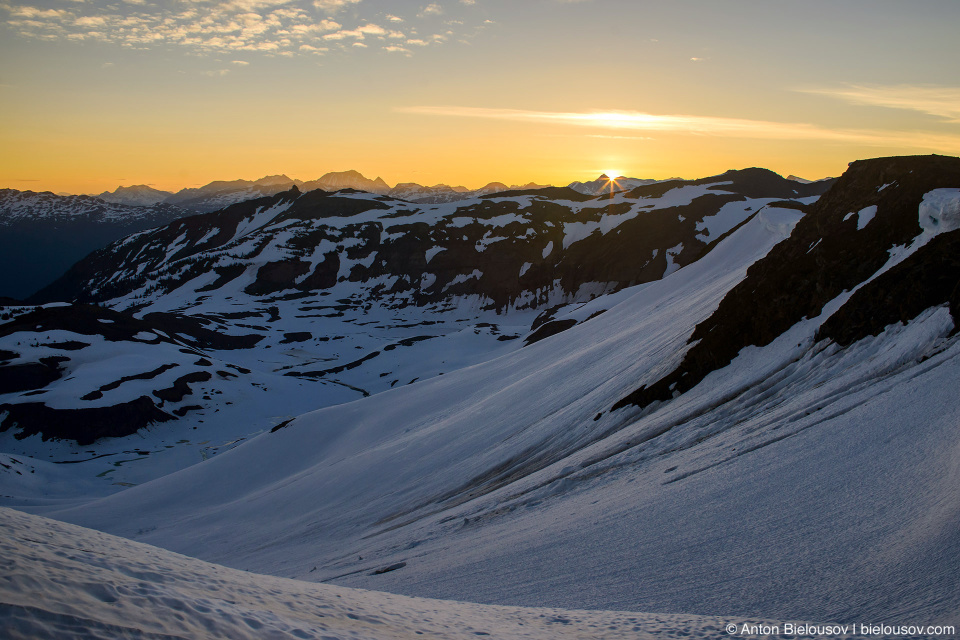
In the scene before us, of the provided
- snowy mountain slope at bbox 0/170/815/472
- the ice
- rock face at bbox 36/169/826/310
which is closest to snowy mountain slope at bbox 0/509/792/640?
the ice

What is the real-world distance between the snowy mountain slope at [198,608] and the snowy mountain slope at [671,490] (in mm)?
1503

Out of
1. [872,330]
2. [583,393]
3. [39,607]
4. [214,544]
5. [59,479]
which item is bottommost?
[59,479]

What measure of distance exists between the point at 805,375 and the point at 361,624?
13911mm

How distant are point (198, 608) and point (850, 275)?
2011 centimetres

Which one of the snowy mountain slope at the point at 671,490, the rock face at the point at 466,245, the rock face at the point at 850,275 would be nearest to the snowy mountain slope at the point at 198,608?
the snowy mountain slope at the point at 671,490

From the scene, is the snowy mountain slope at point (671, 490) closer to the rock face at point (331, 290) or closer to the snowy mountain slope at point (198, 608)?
the snowy mountain slope at point (198, 608)

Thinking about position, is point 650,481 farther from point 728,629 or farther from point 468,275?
point 468,275

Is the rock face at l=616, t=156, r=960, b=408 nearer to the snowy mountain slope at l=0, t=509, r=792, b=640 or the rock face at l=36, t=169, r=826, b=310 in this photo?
the snowy mountain slope at l=0, t=509, r=792, b=640

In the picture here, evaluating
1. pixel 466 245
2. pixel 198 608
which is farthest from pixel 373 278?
pixel 198 608

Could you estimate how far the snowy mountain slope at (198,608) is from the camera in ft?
18.4

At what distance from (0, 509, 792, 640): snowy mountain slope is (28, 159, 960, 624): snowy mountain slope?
1503 millimetres

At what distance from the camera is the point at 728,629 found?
7391mm

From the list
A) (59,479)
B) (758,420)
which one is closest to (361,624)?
(758,420)

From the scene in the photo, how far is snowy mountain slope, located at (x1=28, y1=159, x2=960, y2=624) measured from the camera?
8727 mm
